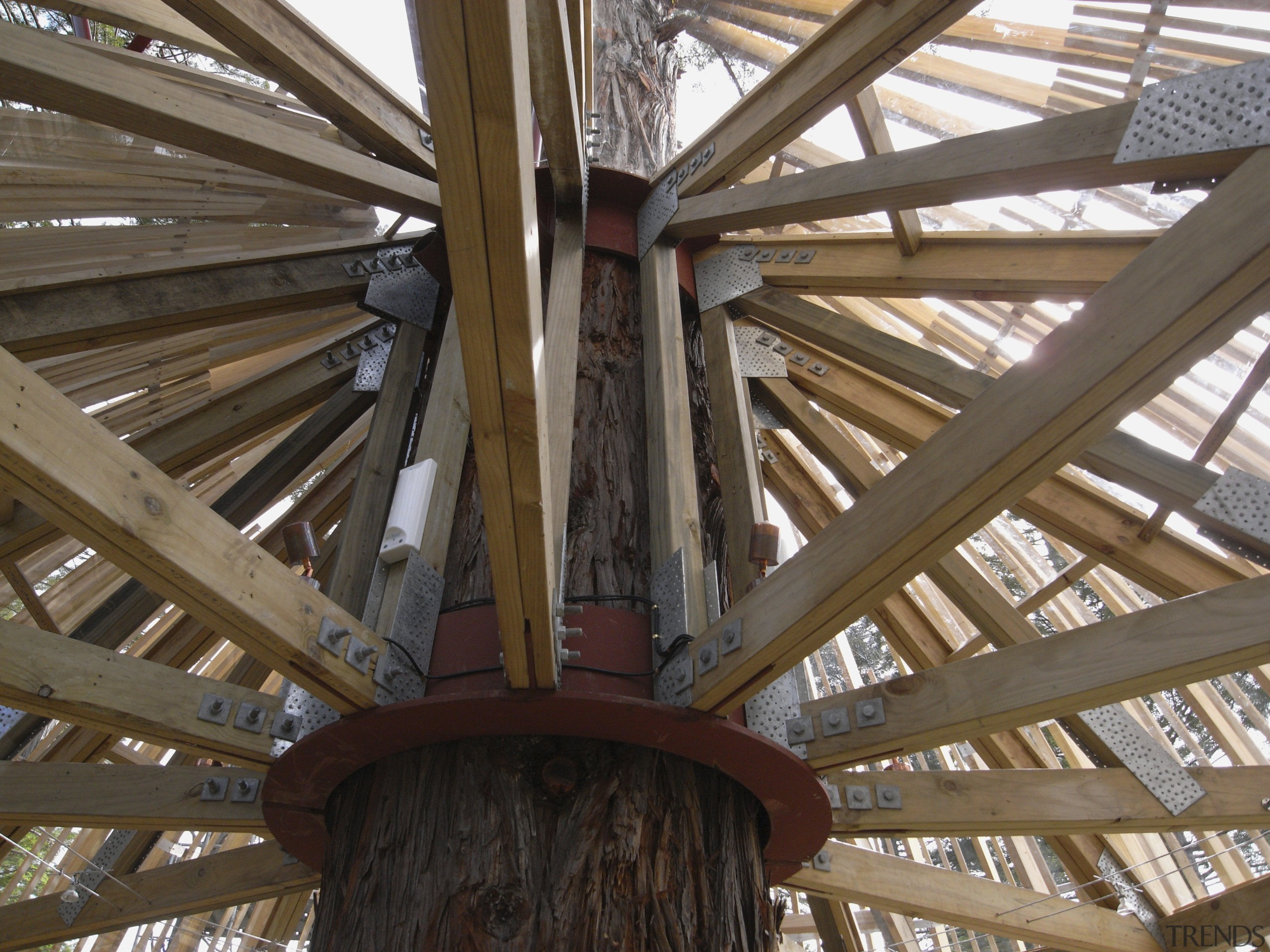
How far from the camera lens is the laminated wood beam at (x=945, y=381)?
254 cm

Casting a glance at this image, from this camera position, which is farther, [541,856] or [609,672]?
[609,672]

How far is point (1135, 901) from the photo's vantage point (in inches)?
144

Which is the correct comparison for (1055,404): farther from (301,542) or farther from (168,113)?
(168,113)

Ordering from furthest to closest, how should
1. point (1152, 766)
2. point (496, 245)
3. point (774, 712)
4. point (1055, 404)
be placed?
point (1152, 766) < point (774, 712) < point (1055, 404) < point (496, 245)

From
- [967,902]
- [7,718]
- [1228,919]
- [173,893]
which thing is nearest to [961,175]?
[967,902]

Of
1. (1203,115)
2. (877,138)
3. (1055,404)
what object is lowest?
(1055,404)

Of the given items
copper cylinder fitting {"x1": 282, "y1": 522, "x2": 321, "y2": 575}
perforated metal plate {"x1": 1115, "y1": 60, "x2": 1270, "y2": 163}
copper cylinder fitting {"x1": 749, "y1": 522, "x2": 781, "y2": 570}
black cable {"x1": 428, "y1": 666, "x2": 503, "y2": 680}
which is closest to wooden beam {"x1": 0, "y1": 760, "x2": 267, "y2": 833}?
copper cylinder fitting {"x1": 282, "y1": 522, "x2": 321, "y2": 575}

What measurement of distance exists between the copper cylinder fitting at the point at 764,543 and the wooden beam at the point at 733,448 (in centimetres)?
10

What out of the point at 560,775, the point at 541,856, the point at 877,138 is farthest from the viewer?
the point at 877,138

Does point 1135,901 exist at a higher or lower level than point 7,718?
lower

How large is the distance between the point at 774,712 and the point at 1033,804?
100 cm

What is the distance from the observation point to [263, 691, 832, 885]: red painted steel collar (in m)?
2.02

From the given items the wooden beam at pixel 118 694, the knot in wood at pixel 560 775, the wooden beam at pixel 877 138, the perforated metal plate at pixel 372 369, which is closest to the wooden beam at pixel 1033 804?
the knot in wood at pixel 560 775

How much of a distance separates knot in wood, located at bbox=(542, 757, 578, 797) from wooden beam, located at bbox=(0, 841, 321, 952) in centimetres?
146
